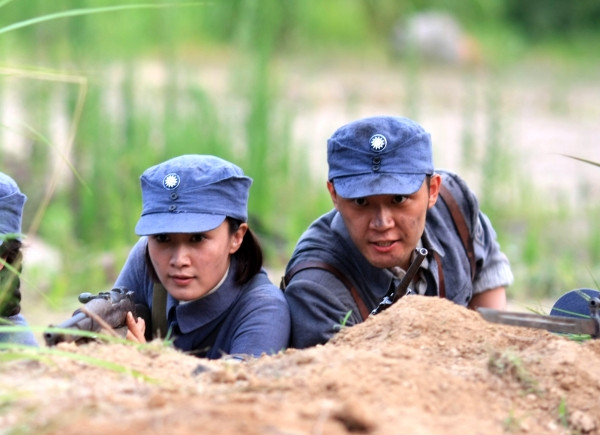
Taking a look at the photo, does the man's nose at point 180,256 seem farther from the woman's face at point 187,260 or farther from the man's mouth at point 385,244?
the man's mouth at point 385,244

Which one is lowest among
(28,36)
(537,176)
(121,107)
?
(537,176)

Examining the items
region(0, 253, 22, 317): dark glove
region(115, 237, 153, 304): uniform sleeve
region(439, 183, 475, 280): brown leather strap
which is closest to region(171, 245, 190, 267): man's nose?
region(115, 237, 153, 304): uniform sleeve

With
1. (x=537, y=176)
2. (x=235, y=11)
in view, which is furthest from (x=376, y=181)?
(x=235, y=11)

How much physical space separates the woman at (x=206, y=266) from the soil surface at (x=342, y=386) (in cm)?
65

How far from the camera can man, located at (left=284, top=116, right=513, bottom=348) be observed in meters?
3.17

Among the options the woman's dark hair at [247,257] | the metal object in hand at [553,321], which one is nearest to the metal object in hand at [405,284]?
the woman's dark hair at [247,257]

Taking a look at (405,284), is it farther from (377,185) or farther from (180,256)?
(180,256)

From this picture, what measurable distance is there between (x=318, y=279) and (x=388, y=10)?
13.2 meters

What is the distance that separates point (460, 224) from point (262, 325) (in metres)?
0.83

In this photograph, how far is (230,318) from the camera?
325cm

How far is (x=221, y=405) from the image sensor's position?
1.85 meters

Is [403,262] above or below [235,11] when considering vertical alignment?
below

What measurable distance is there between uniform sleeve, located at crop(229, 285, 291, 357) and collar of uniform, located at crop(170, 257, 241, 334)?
0.22ft

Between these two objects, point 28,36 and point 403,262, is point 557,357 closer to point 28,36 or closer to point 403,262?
point 403,262
